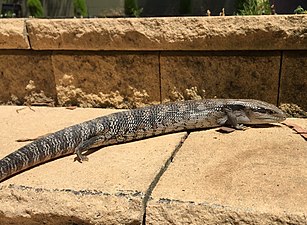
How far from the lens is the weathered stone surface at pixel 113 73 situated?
360cm

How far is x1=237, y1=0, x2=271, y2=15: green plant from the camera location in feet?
18.0

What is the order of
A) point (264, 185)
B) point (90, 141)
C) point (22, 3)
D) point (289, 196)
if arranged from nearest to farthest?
point (289, 196) → point (264, 185) → point (90, 141) → point (22, 3)

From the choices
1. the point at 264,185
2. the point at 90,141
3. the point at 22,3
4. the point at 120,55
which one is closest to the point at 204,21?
the point at 120,55

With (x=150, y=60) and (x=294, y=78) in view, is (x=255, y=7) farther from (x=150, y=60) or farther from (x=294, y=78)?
(x=150, y=60)

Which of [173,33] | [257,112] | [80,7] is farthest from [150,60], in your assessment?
[80,7]

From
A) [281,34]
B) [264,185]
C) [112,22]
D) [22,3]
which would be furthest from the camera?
[22,3]

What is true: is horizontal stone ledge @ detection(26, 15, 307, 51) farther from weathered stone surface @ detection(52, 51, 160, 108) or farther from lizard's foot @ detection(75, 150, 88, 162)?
lizard's foot @ detection(75, 150, 88, 162)

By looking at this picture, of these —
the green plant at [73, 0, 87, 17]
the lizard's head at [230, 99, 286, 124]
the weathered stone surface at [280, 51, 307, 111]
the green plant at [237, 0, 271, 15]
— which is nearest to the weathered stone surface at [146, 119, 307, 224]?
the lizard's head at [230, 99, 286, 124]

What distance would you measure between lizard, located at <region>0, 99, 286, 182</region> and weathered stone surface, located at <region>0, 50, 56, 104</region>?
1143 millimetres

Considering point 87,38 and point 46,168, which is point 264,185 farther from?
point 87,38

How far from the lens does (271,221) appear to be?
6.15ft

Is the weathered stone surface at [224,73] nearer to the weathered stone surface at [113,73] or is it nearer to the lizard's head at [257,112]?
the weathered stone surface at [113,73]

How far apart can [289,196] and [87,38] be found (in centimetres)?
240

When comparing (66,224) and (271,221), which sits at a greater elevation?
(271,221)
